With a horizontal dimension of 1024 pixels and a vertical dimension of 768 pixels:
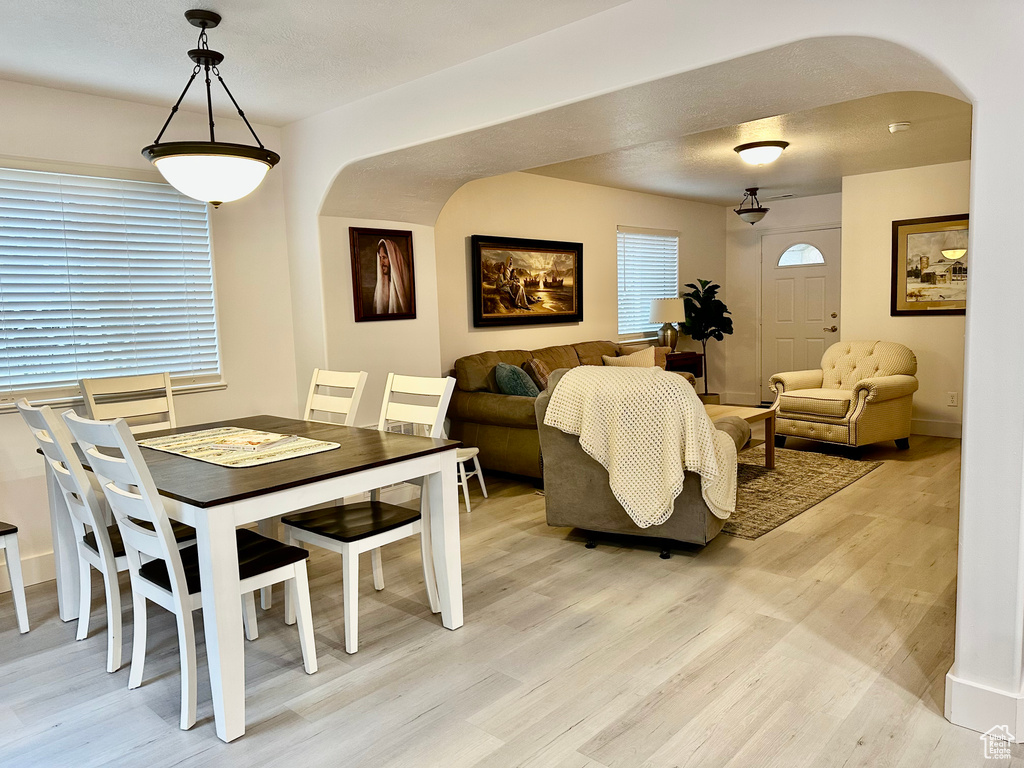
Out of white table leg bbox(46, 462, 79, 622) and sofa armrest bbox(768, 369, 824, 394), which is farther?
sofa armrest bbox(768, 369, 824, 394)

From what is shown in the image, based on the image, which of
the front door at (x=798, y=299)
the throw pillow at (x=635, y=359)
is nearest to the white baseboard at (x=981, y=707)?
the throw pillow at (x=635, y=359)

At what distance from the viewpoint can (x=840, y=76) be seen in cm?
255

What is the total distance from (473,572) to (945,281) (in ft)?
17.0

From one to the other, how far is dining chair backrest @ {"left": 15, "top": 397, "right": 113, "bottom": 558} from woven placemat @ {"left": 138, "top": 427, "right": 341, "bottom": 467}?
351mm

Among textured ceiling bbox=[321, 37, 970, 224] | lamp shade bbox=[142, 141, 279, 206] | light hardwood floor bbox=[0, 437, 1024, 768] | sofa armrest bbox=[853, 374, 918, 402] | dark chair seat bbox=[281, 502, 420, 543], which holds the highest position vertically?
textured ceiling bbox=[321, 37, 970, 224]

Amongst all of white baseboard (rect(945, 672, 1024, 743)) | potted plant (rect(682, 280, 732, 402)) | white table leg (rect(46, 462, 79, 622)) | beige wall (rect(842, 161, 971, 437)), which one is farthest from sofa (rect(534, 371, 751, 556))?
potted plant (rect(682, 280, 732, 402))

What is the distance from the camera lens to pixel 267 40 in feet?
9.61

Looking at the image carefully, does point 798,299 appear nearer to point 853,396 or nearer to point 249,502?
point 853,396

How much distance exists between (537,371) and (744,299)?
4229 mm

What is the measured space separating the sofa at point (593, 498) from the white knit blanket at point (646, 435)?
8 centimetres

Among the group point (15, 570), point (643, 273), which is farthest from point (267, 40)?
point (643, 273)

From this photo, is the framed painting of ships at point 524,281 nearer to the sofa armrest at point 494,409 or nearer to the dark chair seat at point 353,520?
the sofa armrest at point 494,409

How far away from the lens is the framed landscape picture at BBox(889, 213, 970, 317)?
20.0 feet

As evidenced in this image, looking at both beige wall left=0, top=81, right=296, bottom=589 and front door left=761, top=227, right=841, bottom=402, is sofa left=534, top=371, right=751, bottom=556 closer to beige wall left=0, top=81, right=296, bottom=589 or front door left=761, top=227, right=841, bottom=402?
beige wall left=0, top=81, right=296, bottom=589
